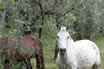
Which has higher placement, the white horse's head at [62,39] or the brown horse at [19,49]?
the white horse's head at [62,39]

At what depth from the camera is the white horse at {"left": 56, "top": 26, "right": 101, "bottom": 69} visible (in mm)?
5945

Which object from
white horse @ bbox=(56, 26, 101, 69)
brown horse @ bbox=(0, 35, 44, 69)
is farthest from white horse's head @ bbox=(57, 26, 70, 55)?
brown horse @ bbox=(0, 35, 44, 69)

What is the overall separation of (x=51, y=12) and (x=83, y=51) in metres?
3.98

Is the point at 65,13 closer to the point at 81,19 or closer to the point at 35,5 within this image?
the point at 35,5

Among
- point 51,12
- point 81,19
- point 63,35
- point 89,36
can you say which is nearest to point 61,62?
point 63,35

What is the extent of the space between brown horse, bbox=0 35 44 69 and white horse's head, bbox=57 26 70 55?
0.79m

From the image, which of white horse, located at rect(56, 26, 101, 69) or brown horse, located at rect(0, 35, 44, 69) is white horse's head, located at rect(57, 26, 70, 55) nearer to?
white horse, located at rect(56, 26, 101, 69)

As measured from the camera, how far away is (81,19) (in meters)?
13.5

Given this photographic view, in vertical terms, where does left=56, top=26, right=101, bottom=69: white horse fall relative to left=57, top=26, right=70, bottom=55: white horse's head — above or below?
below

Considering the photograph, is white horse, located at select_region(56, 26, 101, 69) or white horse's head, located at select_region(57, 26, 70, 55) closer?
white horse's head, located at select_region(57, 26, 70, 55)

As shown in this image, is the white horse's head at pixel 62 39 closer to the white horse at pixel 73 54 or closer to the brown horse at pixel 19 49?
the white horse at pixel 73 54

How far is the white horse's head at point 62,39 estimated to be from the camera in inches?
227

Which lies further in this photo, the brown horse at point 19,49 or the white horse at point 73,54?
the white horse at point 73,54

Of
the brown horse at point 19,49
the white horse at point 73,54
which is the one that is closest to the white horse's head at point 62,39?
the white horse at point 73,54
